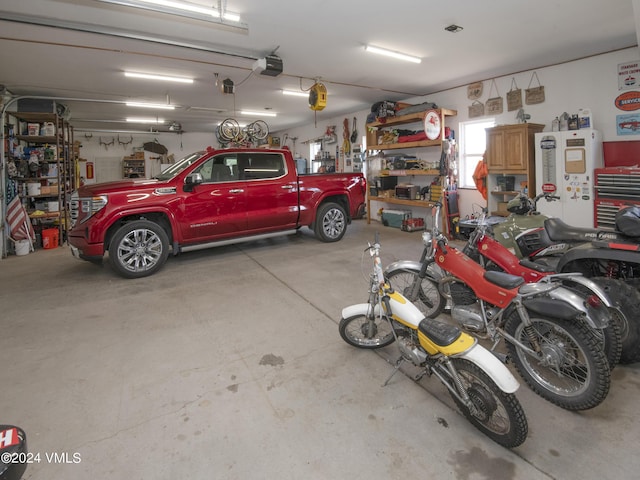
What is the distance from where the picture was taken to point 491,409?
5.82ft

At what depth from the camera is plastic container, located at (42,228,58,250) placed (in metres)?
6.81

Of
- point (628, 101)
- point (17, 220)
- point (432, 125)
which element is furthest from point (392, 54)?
point (17, 220)

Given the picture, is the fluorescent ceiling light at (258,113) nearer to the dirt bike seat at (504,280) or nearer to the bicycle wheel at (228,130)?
the bicycle wheel at (228,130)

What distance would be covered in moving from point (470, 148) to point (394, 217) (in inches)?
86.9

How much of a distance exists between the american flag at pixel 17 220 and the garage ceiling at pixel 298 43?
2105mm

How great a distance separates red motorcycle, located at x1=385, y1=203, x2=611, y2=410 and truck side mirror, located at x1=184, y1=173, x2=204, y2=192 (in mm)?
3574

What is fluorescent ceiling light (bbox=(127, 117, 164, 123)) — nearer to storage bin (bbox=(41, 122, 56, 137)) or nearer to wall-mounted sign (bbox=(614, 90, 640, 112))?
storage bin (bbox=(41, 122, 56, 137))

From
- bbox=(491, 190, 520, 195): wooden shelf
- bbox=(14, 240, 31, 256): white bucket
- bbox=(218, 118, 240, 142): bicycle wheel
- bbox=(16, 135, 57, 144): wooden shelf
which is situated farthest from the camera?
bbox=(218, 118, 240, 142): bicycle wheel

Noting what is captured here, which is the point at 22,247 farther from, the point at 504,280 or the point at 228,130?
the point at 504,280

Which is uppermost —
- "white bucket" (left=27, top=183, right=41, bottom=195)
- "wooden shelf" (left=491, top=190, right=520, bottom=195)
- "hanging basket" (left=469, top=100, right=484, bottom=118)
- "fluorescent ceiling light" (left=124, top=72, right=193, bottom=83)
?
"fluorescent ceiling light" (left=124, top=72, right=193, bottom=83)

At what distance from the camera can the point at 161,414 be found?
2.08 m

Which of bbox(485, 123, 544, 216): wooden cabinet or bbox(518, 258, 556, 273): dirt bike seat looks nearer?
bbox(518, 258, 556, 273): dirt bike seat

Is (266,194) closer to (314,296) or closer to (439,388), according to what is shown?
(314,296)

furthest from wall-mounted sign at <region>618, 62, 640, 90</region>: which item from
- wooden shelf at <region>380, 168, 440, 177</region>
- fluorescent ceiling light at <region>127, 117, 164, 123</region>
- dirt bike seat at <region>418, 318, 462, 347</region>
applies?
fluorescent ceiling light at <region>127, 117, 164, 123</region>
